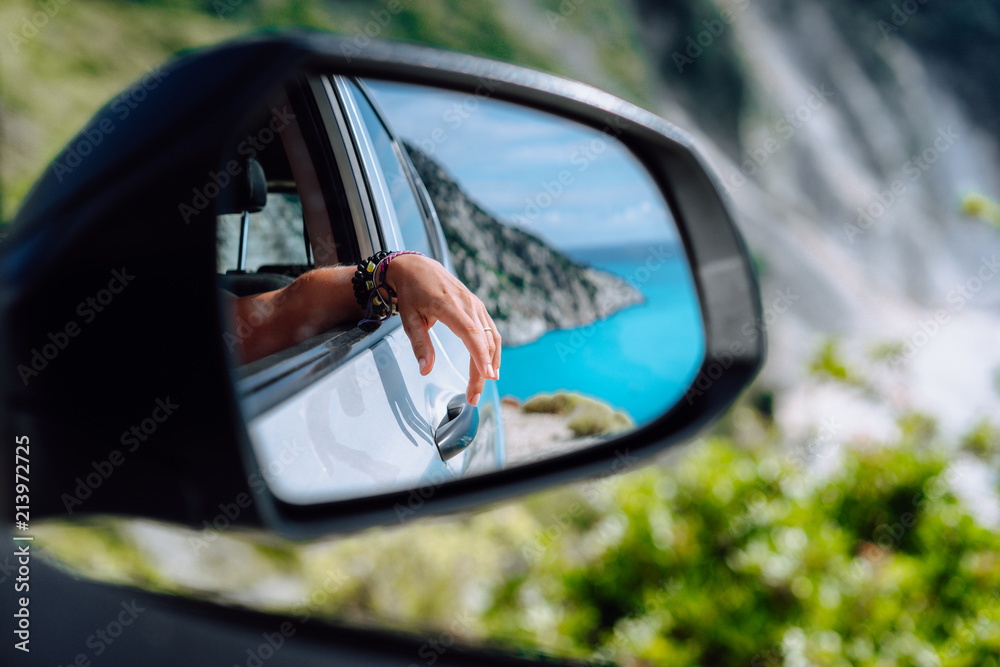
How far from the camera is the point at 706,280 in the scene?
4.99 feet

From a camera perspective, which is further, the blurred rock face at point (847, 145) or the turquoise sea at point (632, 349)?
the blurred rock face at point (847, 145)

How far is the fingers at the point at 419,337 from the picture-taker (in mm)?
1013

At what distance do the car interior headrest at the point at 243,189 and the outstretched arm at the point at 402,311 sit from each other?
136 millimetres

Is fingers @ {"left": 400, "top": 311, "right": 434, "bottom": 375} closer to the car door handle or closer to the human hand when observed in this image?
the human hand

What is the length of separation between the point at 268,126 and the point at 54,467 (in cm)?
63

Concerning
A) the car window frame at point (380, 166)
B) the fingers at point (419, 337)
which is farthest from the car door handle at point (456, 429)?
the car window frame at point (380, 166)

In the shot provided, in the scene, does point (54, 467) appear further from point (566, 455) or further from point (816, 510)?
point (816, 510)

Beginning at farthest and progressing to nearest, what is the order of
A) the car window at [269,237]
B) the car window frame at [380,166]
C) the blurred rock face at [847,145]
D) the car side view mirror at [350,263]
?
the blurred rock face at [847,145], the car window frame at [380,166], the car window at [269,237], the car side view mirror at [350,263]

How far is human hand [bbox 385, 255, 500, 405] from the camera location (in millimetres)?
1003

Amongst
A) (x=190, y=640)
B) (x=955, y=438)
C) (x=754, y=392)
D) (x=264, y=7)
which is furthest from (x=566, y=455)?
(x=264, y=7)

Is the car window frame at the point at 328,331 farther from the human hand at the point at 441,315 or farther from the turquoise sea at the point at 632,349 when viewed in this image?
the turquoise sea at the point at 632,349

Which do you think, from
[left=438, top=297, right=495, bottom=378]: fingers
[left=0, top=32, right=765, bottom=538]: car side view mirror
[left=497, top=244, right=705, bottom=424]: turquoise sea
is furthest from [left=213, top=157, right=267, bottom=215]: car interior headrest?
[left=497, top=244, right=705, bottom=424]: turquoise sea

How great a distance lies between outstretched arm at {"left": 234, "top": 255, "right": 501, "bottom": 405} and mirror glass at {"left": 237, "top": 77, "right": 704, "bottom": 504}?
26 mm

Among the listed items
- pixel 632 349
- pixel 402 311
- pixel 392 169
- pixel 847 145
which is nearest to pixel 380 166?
pixel 392 169
